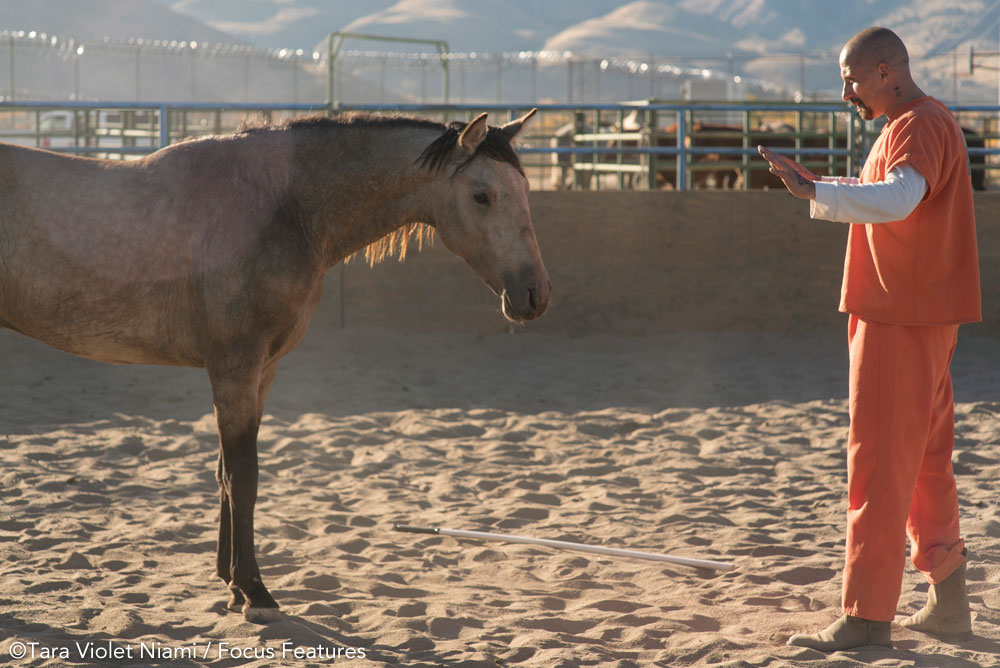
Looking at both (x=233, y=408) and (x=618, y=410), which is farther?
(x=618, y=410)

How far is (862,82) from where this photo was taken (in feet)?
9.32

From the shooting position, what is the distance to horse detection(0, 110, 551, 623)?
10.7ft

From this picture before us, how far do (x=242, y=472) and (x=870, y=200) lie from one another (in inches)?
89.4

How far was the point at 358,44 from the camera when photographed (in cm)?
17300

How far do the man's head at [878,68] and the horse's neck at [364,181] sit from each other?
1.41m

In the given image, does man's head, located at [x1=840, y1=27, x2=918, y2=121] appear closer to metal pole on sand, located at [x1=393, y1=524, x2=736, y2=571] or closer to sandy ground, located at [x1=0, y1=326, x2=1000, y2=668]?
sandy ground, located at [x1=0, y1=326, x2=1000, y2=668]

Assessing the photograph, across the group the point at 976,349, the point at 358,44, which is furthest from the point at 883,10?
the point at 976,349

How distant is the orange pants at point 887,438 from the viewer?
2.85 metres

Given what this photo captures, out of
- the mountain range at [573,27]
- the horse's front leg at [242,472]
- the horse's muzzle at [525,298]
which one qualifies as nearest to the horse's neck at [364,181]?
the horse's muzzle at [525,298]

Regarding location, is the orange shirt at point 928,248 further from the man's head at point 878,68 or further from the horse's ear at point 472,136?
the horse's ear at point 472,136

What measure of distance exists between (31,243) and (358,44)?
179 meters

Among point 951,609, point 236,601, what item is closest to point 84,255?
point 236,601

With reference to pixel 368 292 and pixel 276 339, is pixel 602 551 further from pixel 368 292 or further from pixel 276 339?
pixel 368 292

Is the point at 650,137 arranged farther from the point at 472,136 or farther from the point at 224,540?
the point at 224,540
